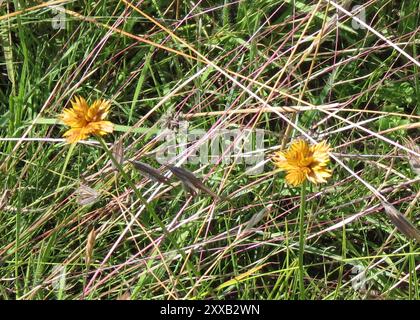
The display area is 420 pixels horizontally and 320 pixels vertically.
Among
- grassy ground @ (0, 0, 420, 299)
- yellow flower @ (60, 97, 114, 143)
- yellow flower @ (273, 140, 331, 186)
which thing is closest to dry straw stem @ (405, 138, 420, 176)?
grassy ground @ (0, 0, 420, 299)

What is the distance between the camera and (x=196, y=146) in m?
1.51

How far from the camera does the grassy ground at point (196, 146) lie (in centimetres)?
145

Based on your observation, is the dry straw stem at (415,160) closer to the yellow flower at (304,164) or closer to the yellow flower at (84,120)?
the yellow flower at (304,164)

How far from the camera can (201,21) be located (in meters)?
1.73

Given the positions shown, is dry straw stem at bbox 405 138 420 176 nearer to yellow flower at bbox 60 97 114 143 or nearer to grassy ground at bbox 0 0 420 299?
grassy ground at bbox 0 0 420 299

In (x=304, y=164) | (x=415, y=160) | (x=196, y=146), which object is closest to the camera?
(x=304, y=164)

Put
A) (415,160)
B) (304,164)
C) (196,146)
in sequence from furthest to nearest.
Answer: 1. (196,146)
2. (415,160)
3. (304,164)

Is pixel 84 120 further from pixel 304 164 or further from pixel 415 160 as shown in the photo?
pixel 415 160

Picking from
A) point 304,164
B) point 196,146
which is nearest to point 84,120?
point 304,164

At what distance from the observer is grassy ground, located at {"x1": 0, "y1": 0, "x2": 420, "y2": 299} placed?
1.45 m
